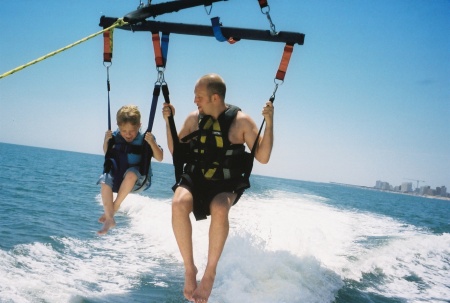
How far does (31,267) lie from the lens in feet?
28.9

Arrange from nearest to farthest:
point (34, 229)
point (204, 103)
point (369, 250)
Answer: point (204, 103)
point (34, 229)
point (369, 250)

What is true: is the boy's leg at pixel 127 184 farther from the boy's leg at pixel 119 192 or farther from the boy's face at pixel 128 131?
the boy's face at pixel 128 131

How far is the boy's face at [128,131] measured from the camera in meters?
4.11

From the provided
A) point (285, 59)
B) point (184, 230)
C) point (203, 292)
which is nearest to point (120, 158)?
point (184, 230)

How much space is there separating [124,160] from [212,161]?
139 centimetres

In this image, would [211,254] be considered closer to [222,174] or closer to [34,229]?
[222,174]

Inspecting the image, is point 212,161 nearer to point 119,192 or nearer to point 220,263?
point 119,192

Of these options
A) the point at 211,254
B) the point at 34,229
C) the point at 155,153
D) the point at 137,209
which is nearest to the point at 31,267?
the point at 34,229

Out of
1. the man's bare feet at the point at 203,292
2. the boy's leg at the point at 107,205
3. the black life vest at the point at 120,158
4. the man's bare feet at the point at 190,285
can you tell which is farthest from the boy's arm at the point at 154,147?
the man's bare feet at the point at 203,292

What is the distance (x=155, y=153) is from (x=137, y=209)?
50.5 ft

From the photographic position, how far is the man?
3.06 metres

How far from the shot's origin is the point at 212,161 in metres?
3.29

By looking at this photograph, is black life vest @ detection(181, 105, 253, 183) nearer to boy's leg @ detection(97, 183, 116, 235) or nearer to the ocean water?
boy's leg @ detection(97, 183, 116, 235)

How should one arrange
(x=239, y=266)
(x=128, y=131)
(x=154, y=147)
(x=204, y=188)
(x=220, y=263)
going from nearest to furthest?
(x=204, y=188) → (x=154, y=147) → (x=128, y=131) → (x=239, y=266) → (x=220, y=263)
